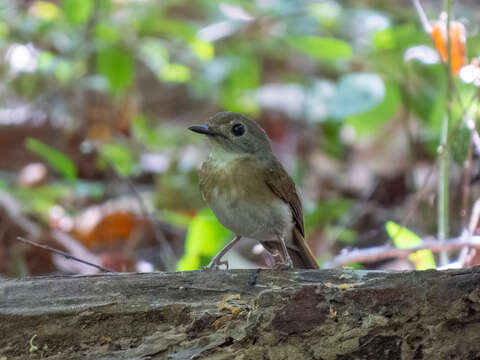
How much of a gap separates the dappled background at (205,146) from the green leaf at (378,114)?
0.04ft

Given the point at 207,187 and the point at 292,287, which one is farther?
the point at 207,187

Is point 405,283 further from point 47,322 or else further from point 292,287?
point 47,322

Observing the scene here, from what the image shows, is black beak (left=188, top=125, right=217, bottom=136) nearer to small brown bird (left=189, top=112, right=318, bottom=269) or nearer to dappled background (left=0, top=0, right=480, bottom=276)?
small brown bird (left=189, top=112, right=318, bottom=269)

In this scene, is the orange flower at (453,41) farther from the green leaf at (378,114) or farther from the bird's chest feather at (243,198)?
the green leaf at (378,114)

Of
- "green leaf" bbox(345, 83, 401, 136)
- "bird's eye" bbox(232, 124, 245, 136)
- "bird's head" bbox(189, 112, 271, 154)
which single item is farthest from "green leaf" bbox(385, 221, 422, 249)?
"green leaf" bbox(345, 83, 401, 136)

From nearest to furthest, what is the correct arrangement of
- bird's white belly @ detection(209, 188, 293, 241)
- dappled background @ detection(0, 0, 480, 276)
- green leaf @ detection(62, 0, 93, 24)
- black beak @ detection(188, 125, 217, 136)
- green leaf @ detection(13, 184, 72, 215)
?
bird's white belly @ detection(209, 188, 293, 241) < black beak @ detection(188, 125, 217, 136) < dappled background @ detection(0, 0, 480, 276) < green leaf @ detection(62, 0, 93, 24) < green leaf @ detection(13, 184, 72, 215)

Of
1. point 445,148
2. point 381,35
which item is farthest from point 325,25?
point 445,148

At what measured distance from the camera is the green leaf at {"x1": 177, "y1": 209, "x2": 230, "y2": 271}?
3842 mm

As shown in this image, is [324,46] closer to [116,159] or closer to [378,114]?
[378,114]

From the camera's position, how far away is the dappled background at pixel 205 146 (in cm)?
431

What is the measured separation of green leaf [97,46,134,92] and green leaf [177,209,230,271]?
206cm

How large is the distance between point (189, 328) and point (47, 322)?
0.48 metres

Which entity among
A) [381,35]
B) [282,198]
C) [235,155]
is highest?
[381,35]

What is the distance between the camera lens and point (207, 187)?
3.36 m
